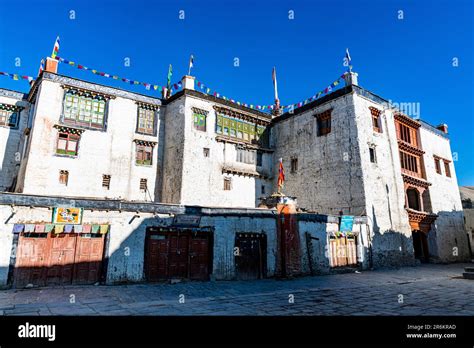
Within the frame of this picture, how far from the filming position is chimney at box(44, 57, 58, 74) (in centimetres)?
2295

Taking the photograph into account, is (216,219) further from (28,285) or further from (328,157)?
(328,157)

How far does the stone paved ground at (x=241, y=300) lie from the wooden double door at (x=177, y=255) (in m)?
1.02

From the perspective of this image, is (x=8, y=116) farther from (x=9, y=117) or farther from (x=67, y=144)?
(x=67, y=144)

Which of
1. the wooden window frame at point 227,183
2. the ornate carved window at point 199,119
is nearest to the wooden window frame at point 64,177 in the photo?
the ornate carved window at point 199,119

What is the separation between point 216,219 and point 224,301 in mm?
6742

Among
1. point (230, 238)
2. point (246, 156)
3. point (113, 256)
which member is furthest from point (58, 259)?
point (246, 156)

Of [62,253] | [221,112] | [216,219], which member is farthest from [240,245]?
[221,112]

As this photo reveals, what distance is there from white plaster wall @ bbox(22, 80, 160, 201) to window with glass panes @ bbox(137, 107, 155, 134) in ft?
1.64

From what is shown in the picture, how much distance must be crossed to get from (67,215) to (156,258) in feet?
15.1

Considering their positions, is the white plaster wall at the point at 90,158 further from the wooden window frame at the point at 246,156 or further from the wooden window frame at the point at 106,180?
the wooden window frame at the point at 246,156

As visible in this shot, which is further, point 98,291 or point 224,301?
point 98,291

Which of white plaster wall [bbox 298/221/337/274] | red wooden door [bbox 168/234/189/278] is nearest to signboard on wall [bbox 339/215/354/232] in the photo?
white plaster wall [bbox 298/221/337/274]
